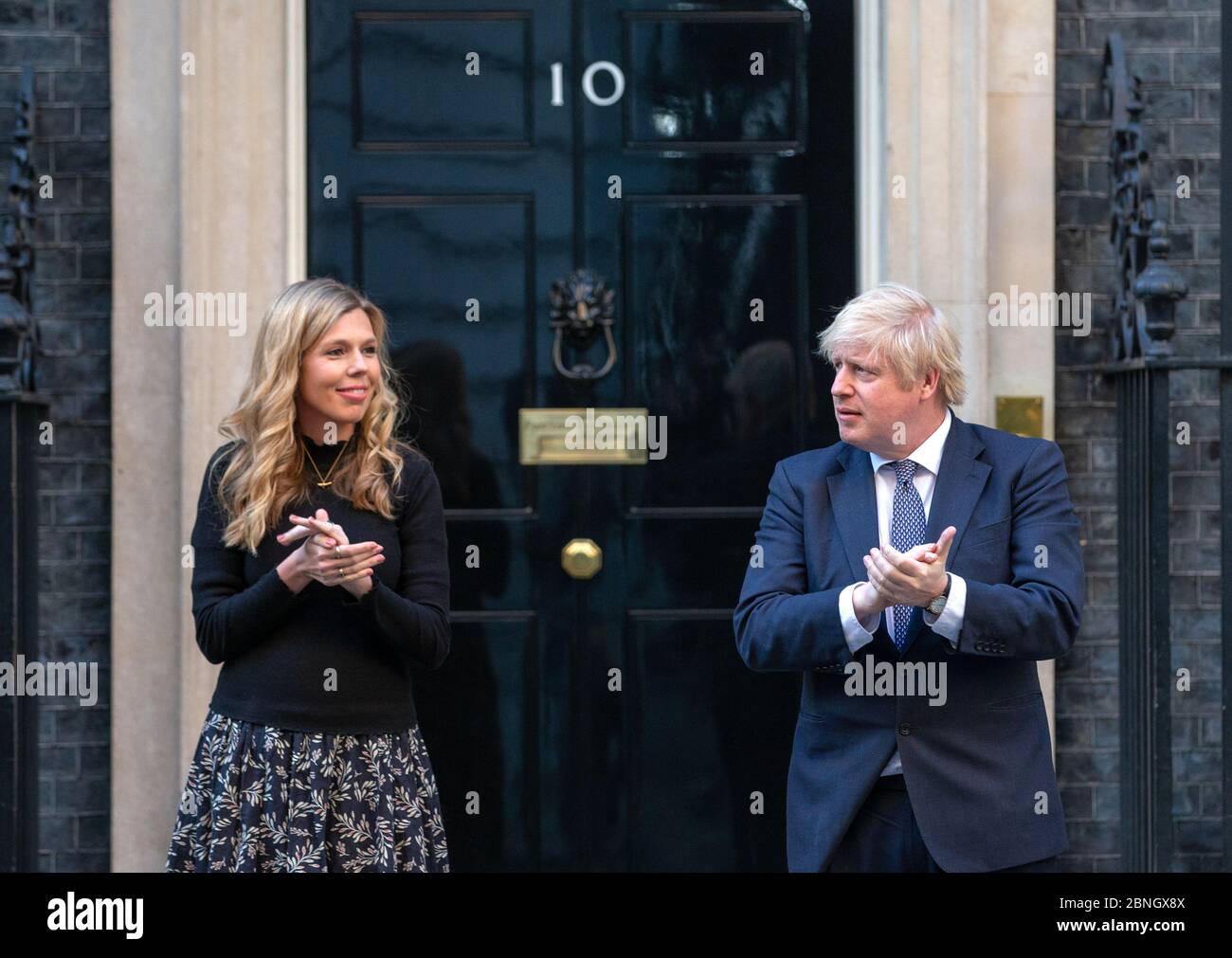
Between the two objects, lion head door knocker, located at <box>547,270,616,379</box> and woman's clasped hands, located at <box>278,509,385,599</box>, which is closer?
woman's clasped hands, located at <box>278,509,385,599</box>

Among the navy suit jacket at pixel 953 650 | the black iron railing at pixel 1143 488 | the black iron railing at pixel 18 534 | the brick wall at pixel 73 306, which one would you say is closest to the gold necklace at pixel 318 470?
the navy suit jacket at pixel 953 650

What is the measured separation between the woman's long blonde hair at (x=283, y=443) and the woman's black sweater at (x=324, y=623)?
3 cm

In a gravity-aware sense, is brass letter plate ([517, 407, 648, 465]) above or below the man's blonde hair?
below

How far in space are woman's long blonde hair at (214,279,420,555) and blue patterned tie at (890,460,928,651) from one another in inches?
43.4

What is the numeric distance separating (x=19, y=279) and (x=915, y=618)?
3.11 meters

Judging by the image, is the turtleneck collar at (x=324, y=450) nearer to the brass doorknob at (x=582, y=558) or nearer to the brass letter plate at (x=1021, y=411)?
the brass doorknob at (x=582, y=558)

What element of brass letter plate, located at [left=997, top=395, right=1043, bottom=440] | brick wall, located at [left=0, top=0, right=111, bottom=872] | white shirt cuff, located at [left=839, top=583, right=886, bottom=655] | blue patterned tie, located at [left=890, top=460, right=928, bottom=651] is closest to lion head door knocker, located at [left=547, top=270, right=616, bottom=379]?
brass letter plate, located at [left=997, top=395, right=1043, bottom=440]

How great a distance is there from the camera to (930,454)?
3107mm

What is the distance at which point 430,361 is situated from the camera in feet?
17.1

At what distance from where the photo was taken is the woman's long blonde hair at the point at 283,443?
3.35 m

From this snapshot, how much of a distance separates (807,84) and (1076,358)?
1294 mm

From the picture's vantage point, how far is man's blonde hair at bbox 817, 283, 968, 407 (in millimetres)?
3039

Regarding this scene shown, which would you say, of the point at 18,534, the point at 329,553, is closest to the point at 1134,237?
the point at 329,553

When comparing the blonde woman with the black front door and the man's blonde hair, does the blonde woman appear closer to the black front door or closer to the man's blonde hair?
the man's blonde hair
